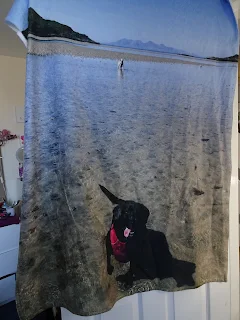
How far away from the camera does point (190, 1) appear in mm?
922

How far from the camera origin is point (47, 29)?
0.72 metres

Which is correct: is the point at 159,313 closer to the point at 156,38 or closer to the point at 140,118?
the point at 140,118

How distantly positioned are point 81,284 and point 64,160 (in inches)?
17.4

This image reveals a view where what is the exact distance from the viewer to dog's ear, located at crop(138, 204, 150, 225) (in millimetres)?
881

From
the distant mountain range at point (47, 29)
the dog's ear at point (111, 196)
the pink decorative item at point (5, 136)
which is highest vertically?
the distant mountain range at point (47, 29)

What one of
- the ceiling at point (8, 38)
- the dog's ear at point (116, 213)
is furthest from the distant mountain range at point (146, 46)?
the dog's ear at point (116, 213)

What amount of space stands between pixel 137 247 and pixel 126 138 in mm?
427

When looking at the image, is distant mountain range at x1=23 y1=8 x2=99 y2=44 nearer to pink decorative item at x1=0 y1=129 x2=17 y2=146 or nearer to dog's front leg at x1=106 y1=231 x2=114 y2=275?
dog's front leg at x1=106 y1=231 x2=114 y2=275

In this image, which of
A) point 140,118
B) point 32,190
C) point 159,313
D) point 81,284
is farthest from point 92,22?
point 159,313

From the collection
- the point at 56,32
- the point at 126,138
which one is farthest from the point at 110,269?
the point at 56,32

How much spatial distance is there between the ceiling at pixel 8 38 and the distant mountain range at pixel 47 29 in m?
0.70

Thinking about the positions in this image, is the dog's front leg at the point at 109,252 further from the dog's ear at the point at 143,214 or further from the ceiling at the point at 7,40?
the ceiling at the point at 7,40

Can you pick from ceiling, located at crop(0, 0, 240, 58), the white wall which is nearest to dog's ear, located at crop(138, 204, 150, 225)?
ceiling, located at crop(0, 0, 240, 58)

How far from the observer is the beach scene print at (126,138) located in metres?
0.74
